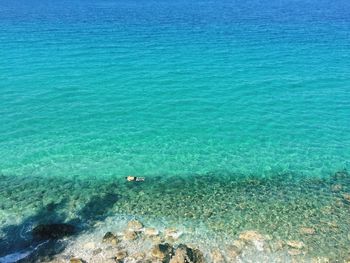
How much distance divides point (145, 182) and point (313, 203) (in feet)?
36.9

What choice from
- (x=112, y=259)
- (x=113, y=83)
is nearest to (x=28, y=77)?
(x=113, y=83)

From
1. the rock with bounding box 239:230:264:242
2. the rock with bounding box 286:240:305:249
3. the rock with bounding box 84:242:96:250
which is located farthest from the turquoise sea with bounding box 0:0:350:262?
the rock with bounding box 84:242:96:250

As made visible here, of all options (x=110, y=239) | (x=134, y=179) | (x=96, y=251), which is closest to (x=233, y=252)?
(x=110, y=239)

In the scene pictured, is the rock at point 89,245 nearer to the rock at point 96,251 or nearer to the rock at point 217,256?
the rock at point 96,251

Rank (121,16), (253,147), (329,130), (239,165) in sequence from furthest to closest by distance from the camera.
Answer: (121,16) < (329,130) < (253,147) < (239,165)

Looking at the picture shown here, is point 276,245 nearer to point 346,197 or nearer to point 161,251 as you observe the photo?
point 161,251

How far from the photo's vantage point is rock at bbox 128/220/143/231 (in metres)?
22.7

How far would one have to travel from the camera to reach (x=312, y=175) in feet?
93.1

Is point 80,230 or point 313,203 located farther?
point 313,203

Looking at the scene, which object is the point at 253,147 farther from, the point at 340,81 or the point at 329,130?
the point at 340,81

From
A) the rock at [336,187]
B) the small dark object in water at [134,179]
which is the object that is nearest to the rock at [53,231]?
the small dark object in water at [134,179]

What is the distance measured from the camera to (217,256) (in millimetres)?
20609

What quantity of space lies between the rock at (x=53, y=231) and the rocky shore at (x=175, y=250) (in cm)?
159

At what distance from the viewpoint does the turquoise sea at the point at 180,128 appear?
24.6 metres
